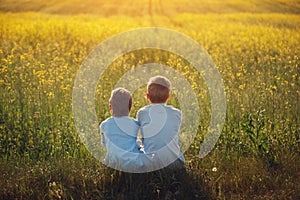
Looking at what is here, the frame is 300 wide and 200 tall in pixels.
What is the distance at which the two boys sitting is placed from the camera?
4.25 m

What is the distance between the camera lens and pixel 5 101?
6.34m

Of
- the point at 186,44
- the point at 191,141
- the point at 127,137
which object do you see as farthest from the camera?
the point at 186,44

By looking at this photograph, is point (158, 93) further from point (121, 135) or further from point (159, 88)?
point (121, 135)

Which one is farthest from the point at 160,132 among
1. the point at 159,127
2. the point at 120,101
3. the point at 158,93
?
the point at 120,101

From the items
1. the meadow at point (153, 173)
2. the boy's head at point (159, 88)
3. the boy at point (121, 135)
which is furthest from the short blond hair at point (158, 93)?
the meadow at point (153, 173)

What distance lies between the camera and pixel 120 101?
425 centimetres

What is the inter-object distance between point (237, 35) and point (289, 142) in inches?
356

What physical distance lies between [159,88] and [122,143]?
1.86 ft

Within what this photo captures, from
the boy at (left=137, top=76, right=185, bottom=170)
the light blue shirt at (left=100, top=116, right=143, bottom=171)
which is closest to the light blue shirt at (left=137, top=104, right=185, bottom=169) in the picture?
the boy at (left=137, top=76, right=185, bottom=170)

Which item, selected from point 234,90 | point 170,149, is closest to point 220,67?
point 234,90

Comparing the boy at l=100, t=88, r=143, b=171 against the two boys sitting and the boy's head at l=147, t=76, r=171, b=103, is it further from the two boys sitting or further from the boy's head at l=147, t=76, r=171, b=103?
the boy's head at l=147, t=76, r=171, b=103

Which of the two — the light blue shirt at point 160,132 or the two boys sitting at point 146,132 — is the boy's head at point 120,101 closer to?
the two boys sitting at point 146,132

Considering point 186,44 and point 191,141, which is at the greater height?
point 186,44

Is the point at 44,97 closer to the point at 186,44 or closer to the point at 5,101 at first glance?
the point at 5,101
